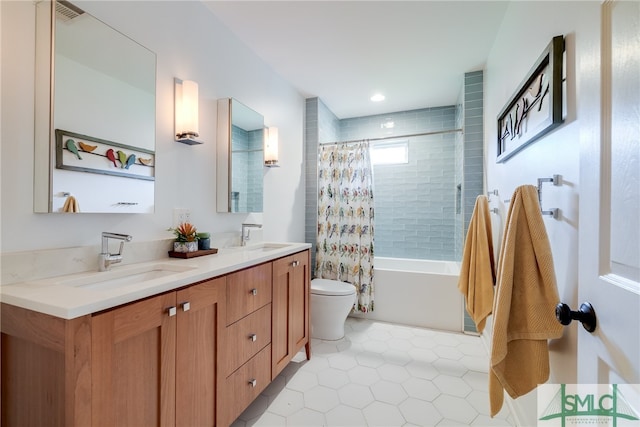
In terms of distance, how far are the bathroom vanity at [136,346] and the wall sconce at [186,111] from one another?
2.35ft

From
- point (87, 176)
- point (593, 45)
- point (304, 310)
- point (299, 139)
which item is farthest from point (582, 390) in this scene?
point (299, 139)

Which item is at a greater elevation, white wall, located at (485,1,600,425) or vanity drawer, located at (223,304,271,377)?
white wall, located at (485,1,600,425)

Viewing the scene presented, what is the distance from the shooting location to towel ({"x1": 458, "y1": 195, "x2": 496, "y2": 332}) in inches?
66.0

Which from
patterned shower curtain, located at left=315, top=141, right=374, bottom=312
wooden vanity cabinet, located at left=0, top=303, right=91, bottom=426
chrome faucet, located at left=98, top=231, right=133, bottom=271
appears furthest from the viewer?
patterned shower curtain, located at left=315, top=141, right=374, bottom=312

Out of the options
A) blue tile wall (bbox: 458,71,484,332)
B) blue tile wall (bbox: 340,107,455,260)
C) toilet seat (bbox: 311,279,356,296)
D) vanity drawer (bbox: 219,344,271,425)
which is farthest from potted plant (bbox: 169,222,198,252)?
blue tile wall (bbox: 340,107,455,260)

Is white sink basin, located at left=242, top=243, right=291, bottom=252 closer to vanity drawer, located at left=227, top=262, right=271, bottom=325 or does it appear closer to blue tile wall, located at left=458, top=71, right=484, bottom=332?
vanity drawer, located at left=227, top=262, right=271, bottom=325

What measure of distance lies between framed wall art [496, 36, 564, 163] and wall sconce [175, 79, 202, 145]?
1.71m

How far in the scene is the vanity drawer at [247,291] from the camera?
4.31 ft

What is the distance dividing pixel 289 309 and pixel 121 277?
3.23 feet

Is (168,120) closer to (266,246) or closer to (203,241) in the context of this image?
(203,241)

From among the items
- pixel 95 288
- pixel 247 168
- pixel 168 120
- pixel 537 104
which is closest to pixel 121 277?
pixel 95 288

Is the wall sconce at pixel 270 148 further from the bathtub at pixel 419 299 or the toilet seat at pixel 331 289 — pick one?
the bathtub at pixel 419 299

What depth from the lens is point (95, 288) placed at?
1.11m

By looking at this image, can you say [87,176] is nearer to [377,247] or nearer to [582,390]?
[582,390]
